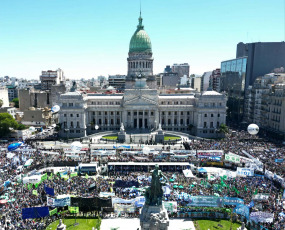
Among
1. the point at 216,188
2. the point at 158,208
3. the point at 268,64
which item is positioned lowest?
the point at 216,188

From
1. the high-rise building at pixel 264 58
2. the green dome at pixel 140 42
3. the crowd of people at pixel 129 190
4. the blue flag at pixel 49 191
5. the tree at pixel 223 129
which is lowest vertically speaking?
the crowd of people at pixel 129 190

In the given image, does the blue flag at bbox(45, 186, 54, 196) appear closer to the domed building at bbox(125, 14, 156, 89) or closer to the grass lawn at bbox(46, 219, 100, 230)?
the grass lawn at bbox(46, 219, 100, 230)

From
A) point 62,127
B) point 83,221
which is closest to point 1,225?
point 83,221

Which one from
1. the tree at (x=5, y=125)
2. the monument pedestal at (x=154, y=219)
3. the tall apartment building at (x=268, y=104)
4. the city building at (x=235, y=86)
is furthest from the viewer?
the city building at (x=235, y=86)

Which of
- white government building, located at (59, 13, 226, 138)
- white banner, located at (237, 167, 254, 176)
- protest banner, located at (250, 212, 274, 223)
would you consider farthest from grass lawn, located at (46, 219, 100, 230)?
white government building, located at (59, 13, 226, 138)

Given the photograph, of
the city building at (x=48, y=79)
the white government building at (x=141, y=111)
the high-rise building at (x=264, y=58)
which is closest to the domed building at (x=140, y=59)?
the white government building at (x=141, y=111)

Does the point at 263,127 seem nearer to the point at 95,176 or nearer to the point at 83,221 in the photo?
the point at 95,176

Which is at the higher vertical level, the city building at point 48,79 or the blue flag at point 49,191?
the city building at point 48,79

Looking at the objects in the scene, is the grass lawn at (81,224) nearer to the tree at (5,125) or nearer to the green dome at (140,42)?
the tree at (5,125)
